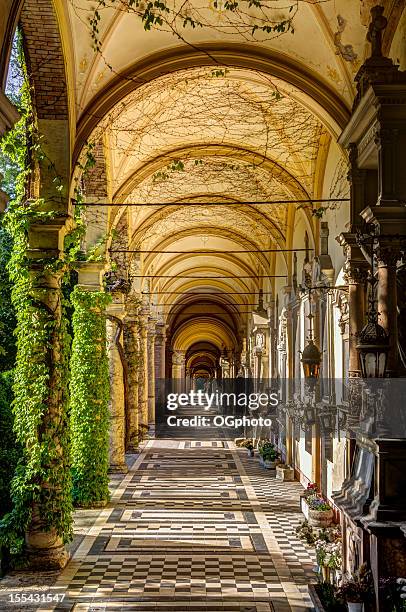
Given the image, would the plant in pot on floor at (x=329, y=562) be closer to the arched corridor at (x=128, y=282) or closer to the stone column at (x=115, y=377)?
the arched corridor at (x=128, y=282)

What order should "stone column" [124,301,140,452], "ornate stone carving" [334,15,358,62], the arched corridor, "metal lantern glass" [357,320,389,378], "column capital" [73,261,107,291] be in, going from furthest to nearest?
"stone column" [124,301,140,452] < "column capital" [73,261,107,291] < "ornate stone carving" [334,15,358,62] < the arched corridor < "metal lantern glass" [357,320,389,378]

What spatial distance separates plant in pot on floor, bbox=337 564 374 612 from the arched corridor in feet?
0.08

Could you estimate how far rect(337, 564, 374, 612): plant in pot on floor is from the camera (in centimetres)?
648

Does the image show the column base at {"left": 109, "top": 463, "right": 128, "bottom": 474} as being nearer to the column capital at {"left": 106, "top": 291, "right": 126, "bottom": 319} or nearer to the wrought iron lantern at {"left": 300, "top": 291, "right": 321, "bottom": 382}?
the column capital at {"left": 106, "top": 291, "right": 126, "bottom": 319}

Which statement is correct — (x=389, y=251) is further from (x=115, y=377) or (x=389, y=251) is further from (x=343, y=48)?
(x=115, y=377)

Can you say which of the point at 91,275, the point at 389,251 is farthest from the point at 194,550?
the point at 389,251

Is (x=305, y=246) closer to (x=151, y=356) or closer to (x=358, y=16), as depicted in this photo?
(x=358, y=16)

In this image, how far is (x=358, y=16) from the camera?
30.2 ft

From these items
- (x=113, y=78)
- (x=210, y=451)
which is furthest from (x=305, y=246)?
(x=210, y=451)

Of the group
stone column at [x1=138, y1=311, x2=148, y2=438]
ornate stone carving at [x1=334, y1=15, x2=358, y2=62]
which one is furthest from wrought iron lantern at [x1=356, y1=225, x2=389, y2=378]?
stone column at [x1=138, y1=311, x2=148, y2=438]

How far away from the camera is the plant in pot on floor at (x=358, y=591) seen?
6.48 meters

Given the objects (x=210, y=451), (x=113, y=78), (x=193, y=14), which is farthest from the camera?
(x=210, y=451)

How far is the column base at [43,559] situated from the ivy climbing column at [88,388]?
4.00 m

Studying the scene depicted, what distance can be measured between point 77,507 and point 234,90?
309 inches
